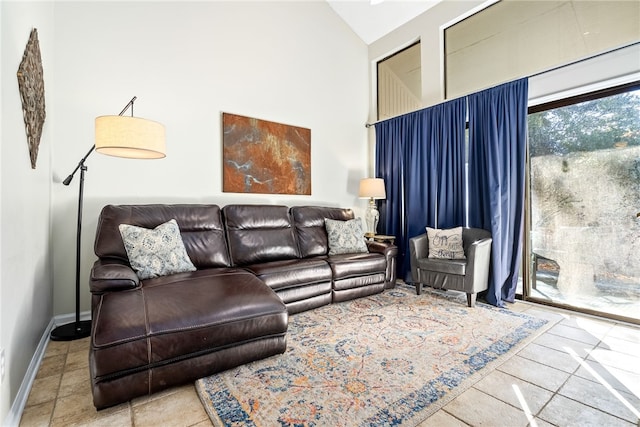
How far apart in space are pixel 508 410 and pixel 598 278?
2.18 metres

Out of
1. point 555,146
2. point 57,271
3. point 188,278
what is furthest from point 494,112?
point 57,271

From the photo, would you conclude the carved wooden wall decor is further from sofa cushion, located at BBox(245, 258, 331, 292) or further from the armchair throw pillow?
the armchair throw pillow

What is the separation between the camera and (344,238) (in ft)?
11.8

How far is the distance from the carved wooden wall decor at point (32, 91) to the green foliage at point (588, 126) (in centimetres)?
409

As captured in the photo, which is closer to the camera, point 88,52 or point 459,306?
point 88,52

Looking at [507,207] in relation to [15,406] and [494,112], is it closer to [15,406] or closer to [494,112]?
[494,112]

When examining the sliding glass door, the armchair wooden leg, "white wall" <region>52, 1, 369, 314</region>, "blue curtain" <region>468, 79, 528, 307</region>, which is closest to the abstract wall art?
"white wall" <region>52, 1, 369, 314</region>

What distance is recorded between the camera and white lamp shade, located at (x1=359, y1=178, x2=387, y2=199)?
4133 mm

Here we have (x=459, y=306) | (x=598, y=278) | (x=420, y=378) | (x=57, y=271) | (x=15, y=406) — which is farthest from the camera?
(x=459, y=306)

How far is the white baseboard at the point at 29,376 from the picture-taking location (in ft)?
4.48

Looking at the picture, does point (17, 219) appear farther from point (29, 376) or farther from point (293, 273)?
point (293, 273)

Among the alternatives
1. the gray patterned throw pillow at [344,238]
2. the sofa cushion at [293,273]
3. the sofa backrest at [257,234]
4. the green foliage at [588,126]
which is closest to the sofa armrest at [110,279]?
the sofa cushion at [293,273]

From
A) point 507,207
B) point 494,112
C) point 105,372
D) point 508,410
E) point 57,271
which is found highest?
point 494,112

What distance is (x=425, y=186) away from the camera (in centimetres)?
399
